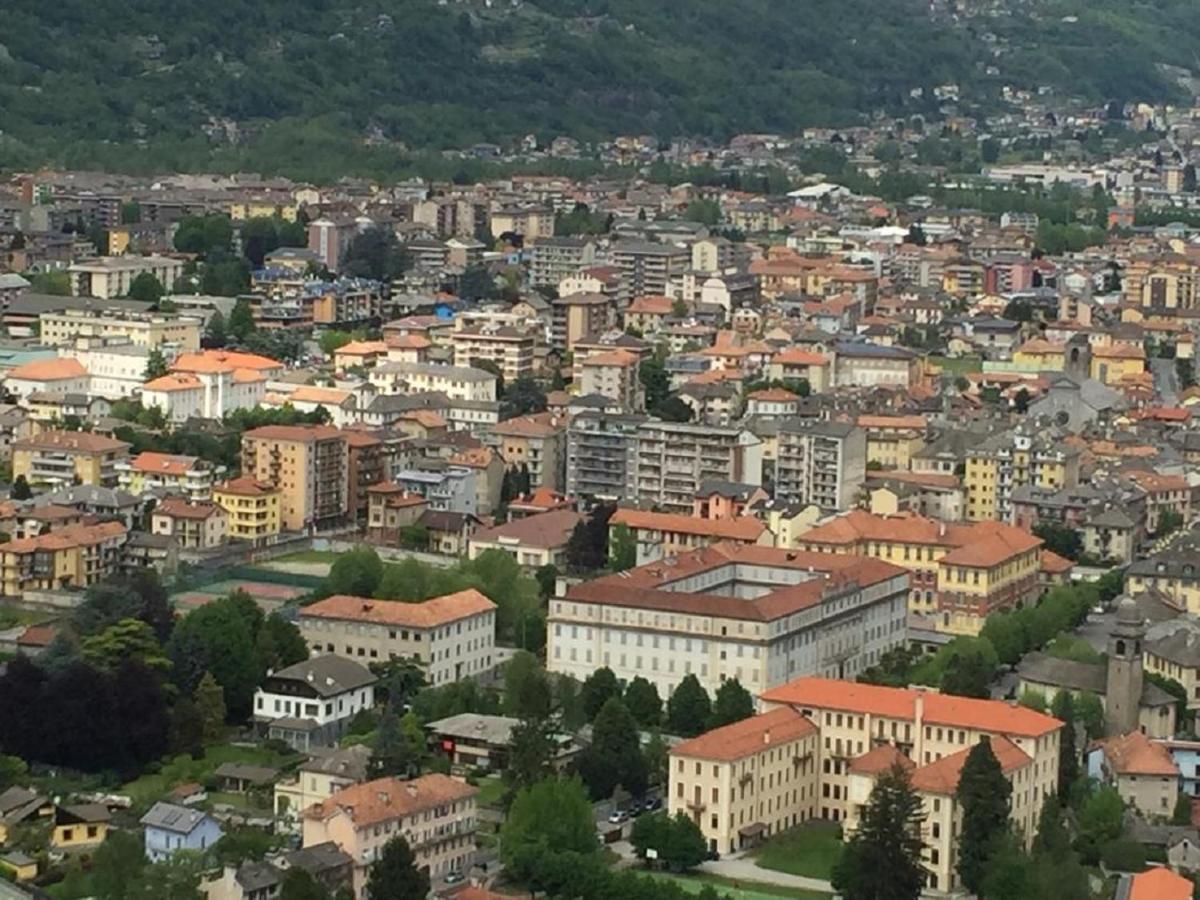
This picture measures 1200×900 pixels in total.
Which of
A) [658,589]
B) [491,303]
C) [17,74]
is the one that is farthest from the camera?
[17,74]

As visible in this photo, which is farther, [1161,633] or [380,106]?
[380,106]

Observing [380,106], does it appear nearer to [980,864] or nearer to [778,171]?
[778,171]

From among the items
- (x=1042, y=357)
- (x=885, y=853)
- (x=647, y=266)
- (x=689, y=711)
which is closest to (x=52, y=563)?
(x=689, y=711)

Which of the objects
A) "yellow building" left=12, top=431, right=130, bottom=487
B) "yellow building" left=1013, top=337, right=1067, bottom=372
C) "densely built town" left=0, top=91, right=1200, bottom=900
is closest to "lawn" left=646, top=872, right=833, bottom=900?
"densely built town" left=0, top=91, right=1200, bottom=900

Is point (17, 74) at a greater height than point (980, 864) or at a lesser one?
greater

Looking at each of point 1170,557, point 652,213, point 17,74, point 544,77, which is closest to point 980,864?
point 1170,557

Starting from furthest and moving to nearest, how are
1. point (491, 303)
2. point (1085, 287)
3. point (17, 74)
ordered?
1. point (17, 74)
2. point (1085, 287)
3. point (491, 303)

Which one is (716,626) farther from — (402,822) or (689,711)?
(402,822)
